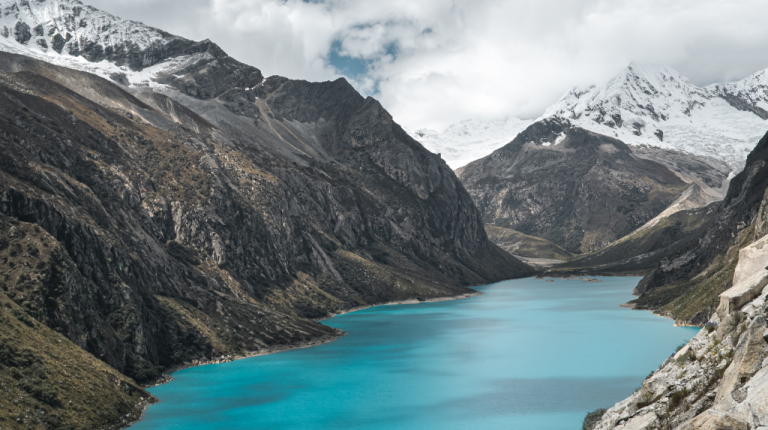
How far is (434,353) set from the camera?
424ft

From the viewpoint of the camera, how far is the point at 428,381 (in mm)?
100312

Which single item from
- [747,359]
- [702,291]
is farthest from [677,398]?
[702,291]

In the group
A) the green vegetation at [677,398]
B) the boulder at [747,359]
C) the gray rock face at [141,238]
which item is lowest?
the green vegetation at [677,398]

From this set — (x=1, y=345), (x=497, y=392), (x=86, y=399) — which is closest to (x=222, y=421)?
(x=86, y=399)

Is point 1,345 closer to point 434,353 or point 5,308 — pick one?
point 5,308

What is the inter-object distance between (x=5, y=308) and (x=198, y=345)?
159 ft

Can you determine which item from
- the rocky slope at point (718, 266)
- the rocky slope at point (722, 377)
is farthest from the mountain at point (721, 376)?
the rocky slope at point (718, 266)

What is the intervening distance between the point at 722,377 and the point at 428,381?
258ft

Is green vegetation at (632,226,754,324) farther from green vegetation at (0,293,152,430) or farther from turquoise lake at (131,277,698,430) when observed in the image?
green vegetation at (0,293,152,430)

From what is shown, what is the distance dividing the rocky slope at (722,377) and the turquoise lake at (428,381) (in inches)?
1662

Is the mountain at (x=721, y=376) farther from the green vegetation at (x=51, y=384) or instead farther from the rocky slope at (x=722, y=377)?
the green vegetation at (x=51, y=384)

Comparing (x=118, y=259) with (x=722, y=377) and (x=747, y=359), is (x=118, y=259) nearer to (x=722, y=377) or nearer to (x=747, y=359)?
(x=722, y=377)

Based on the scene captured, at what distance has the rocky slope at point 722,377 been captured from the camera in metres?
21.3

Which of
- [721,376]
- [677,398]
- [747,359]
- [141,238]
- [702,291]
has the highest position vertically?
[141,238]
